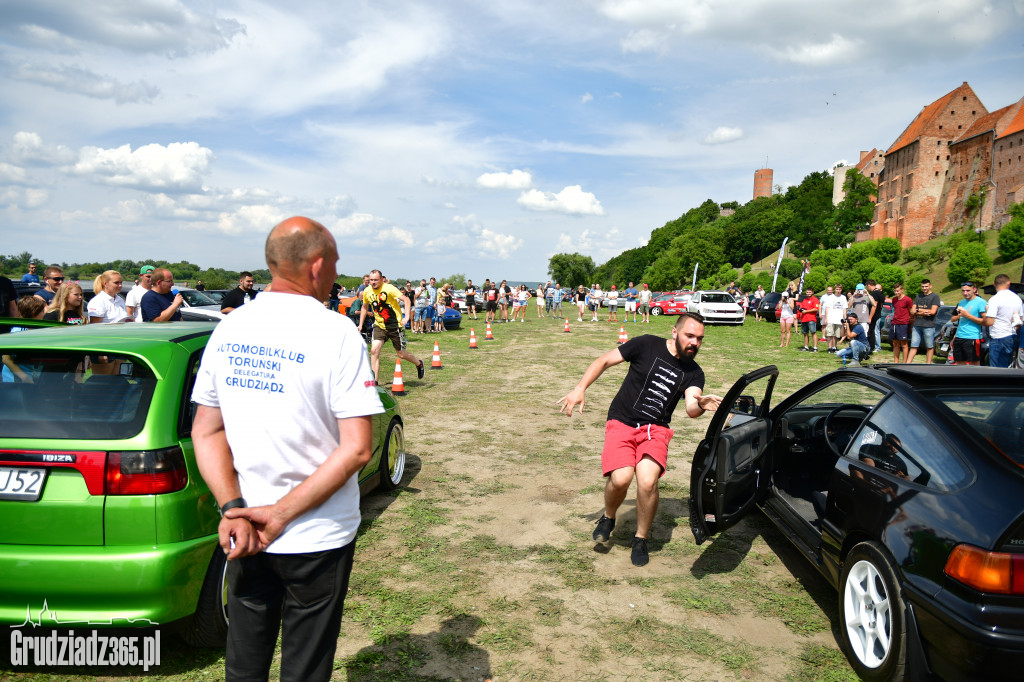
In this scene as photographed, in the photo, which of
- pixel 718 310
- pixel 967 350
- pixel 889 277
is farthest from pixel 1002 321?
pixel 889 277

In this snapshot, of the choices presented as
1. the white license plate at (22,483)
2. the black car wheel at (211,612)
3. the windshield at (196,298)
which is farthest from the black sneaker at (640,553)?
the windshield at (196,298)

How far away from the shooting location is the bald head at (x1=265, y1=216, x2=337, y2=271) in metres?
1.95

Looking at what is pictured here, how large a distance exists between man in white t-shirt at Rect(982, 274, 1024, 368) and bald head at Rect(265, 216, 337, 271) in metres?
11.3

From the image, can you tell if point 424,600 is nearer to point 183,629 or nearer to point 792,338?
point 183,629

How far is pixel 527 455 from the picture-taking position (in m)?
6.93

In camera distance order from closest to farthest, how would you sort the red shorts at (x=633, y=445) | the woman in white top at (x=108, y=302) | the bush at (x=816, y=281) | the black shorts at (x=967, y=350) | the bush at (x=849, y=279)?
the red shorts at (x=633, y=445)
the woman in white top at (x=108, y=302)
the black shorts at (x=967, y=350)
the bush at (x=816, y=281)
the bush at (x=849, y=279)

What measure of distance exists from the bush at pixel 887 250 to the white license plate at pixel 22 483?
77881 millimetres

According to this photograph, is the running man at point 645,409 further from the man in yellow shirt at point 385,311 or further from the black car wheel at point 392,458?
the man in yellow shirt at point 385,311

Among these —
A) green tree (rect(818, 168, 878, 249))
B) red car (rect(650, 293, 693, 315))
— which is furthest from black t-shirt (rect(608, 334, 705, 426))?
green tree (rect(818, 168, 878, 249))

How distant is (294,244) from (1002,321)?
11.9 meters

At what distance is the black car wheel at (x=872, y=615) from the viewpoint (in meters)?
2.77

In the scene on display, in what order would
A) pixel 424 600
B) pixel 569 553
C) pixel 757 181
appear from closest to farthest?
pixel 424 600 → pixel 569 553 → pixel 757 181

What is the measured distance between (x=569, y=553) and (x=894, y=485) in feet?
7.25

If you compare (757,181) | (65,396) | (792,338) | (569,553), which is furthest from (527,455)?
(757,181)
